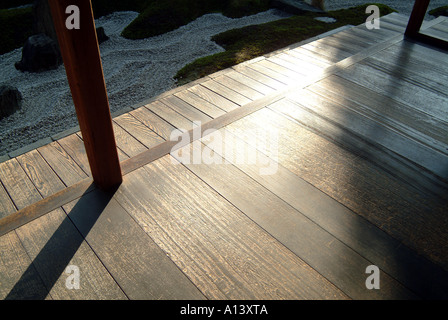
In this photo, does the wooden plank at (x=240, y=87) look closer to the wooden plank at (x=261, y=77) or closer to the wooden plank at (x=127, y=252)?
the wooden plank at (x=261, y=77)

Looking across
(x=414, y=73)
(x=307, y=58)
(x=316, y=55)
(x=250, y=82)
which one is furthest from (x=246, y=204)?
(x=414, y=73)

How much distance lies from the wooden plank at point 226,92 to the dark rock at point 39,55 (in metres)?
2.37

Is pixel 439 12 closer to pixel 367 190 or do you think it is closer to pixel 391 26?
pixel 391 26

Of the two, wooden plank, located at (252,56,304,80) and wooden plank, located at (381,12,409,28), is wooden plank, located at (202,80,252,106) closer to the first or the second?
wooden plank, located at (252,56,304,80)

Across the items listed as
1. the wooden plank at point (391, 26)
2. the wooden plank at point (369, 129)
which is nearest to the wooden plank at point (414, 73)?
the wooden plank at point (369, 129)

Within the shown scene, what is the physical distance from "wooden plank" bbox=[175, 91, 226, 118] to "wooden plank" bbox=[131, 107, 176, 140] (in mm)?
276

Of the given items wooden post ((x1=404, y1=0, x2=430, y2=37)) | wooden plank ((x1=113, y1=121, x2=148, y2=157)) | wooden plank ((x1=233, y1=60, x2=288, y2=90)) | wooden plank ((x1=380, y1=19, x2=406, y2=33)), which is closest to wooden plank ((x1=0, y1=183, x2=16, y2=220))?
wooden plank ((x1=113, y1=121, x2=148, y2=157))

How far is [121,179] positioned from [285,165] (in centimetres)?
86

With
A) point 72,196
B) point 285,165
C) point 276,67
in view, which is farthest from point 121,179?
point 276,67

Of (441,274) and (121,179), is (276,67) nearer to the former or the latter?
(121,179)

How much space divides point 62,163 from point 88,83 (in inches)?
26.2

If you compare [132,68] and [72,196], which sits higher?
[72,196]

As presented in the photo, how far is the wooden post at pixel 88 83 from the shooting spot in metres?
1.21
